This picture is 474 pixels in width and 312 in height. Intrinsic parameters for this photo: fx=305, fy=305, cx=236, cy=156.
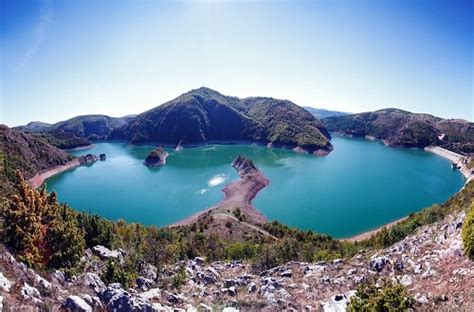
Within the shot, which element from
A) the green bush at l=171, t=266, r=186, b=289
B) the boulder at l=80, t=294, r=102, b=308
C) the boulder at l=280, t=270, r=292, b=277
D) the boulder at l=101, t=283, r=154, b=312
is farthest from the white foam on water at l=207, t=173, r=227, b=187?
the boulder at l=80, t=294, r=102, b=308

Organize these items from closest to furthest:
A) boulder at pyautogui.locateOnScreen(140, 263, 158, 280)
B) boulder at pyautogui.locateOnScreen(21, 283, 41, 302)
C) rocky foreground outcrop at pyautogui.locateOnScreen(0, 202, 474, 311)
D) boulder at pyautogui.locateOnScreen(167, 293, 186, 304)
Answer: boulder at pyautogui.locateOnScreen(21, 283, 41, 302) < rocky foreground outcrop at pyautogui.locateOnScreen(0, 202, 474, 311) < boulder at pyautogui.locateOnScreen(167, 293, 186, 304) < boulder at pyautogui.locateOnScreen(140, 263, 158, 280)

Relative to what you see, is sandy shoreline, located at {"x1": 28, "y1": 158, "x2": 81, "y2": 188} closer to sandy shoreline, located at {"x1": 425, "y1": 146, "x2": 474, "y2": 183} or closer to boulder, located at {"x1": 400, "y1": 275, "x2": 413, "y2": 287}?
boulder, located at {"x1": 400, "y1": 275, "x2": 413, "y2": 287}

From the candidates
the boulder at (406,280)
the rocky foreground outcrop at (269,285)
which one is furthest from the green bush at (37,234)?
the boulder at (406,280)

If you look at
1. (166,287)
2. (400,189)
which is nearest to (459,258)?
(166,287)

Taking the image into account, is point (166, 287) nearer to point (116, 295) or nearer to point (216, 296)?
point (216, 296)

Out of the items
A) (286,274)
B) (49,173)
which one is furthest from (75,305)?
(49,173)

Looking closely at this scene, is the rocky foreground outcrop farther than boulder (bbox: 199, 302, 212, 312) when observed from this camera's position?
No

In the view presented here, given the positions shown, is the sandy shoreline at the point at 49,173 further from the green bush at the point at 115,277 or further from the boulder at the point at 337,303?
the boulder at the point at 337,303
